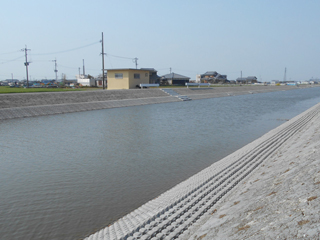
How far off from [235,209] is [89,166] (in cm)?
651

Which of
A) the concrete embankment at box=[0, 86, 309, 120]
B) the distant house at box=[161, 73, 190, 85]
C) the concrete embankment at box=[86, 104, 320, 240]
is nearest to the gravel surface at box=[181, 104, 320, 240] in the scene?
the concrete embankment at box=[86, 104, 320, 240]

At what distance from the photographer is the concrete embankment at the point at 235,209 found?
385 centimetres

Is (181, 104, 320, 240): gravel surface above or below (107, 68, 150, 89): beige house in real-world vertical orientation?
below

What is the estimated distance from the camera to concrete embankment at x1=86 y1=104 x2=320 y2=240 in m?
3.85

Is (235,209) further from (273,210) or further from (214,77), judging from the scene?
(214,77)

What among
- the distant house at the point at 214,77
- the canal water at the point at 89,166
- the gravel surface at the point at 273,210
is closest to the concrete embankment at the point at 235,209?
the gravel surface at the point at 273,210

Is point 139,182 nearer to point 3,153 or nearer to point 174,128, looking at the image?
point 3,153

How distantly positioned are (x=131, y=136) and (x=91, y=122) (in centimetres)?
584

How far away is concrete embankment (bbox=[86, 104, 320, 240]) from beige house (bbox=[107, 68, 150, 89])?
3867cm

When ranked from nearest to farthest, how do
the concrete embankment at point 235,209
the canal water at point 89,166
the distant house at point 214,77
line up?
the concrete embankment at point 235,209 → the canal water at point 89,166 → the distant house at point 214,77

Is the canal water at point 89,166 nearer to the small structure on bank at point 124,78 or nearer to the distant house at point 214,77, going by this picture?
the small structure on bank at point 124,78

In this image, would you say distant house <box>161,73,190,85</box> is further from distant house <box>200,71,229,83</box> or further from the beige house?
distant house <box>200,71,229,83</box>

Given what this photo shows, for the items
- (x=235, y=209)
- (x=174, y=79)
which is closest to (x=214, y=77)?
(x=174, y=79)

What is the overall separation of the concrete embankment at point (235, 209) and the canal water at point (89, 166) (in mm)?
1065
